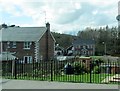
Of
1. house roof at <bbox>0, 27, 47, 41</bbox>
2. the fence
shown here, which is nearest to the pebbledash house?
house roof at <bbox>0, 27, 47, 41</bbox>

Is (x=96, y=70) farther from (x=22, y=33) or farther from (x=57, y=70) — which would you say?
(x=22, y=33)

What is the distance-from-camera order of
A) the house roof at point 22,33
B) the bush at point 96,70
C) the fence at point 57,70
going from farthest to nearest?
the house roof at point 22,33 < the bush at point 96,70 < the fence at point 57,70

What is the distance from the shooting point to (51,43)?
52781 mm

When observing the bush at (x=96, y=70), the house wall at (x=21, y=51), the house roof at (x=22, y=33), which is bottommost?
the bush at (x=96, y=70)

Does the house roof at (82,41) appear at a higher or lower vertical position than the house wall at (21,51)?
higher

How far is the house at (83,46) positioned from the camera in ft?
300

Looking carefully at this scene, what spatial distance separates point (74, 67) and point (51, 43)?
31.4 m

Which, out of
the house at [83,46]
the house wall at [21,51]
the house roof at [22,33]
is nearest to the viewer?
the house wall at [21,51]

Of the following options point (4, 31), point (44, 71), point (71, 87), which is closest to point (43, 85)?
point (71, 87)

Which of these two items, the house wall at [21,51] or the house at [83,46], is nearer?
the house wall at [21,51]

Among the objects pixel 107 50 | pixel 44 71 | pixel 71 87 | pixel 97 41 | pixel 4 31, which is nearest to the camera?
pixel 71 87

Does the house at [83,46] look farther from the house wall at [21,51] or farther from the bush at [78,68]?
the bush at [78,68]

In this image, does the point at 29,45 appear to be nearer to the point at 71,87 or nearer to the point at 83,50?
the point at 71,87

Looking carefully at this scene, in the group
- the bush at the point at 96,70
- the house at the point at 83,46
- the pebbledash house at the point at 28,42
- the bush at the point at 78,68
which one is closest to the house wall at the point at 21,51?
the pebbledash house at the point at 28,42
